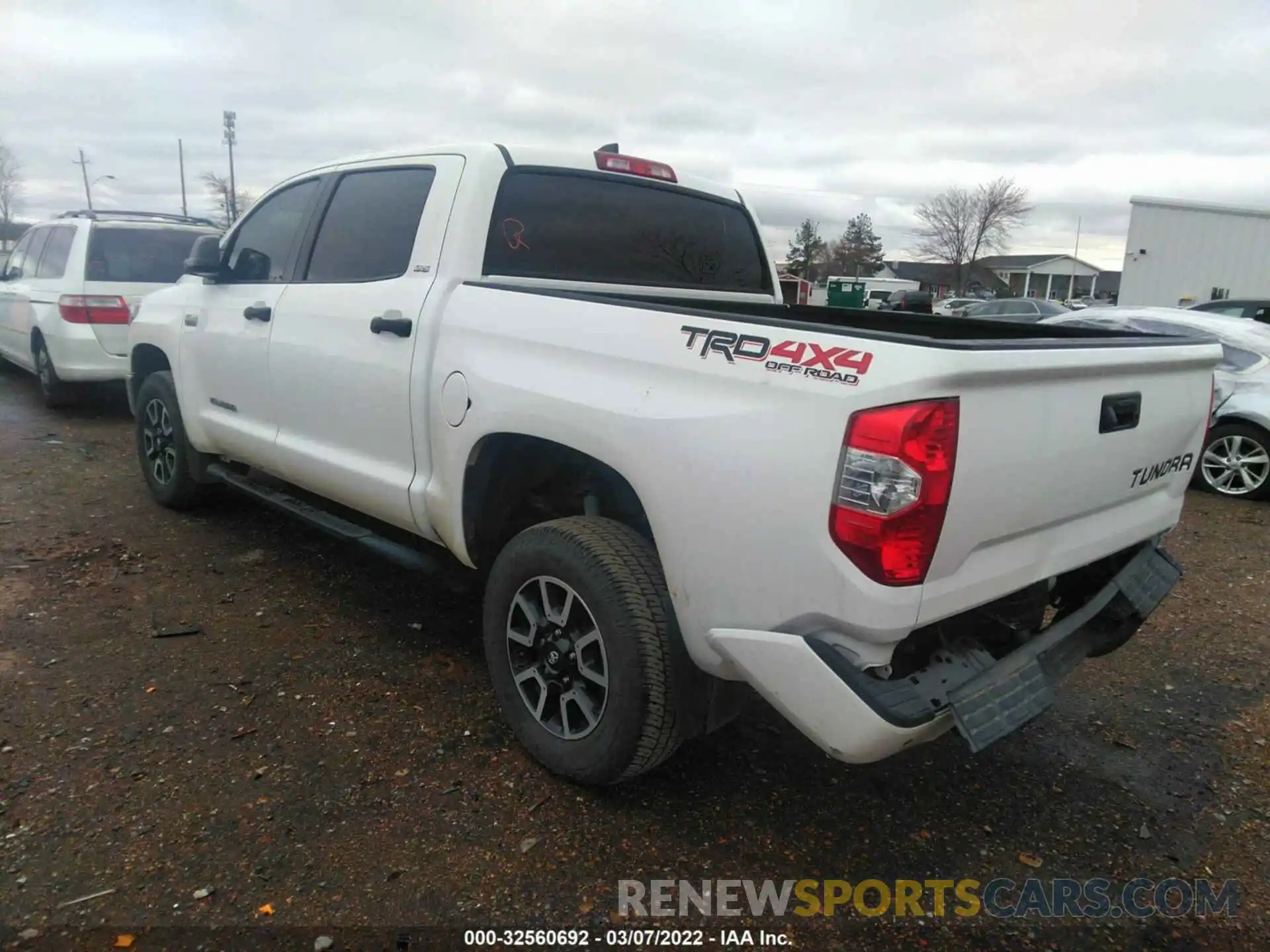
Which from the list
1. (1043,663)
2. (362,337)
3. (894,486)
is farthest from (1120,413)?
(362,337)

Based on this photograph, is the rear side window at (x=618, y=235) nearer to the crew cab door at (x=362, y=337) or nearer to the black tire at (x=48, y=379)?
the crew cab door at (x=362, y=337)

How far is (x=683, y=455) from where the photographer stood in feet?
7.47

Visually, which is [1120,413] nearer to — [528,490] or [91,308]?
[528,490]

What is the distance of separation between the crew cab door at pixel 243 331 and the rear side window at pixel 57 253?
4.27 m

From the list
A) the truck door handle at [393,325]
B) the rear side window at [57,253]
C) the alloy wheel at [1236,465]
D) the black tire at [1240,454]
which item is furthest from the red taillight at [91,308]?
the alloy wheel at [1236,465]

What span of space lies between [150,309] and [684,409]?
13.7 ft

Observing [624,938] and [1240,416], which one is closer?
[624,938]

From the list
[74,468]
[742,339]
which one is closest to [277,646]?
[742,339]

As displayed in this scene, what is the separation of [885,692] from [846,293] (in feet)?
127

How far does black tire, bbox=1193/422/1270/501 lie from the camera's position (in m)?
6.77

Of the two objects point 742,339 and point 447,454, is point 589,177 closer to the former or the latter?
point 447,454

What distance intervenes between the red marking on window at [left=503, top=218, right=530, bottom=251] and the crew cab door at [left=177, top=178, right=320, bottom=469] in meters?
1.30

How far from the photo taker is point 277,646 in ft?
12.1

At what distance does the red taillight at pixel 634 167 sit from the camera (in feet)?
11.9
